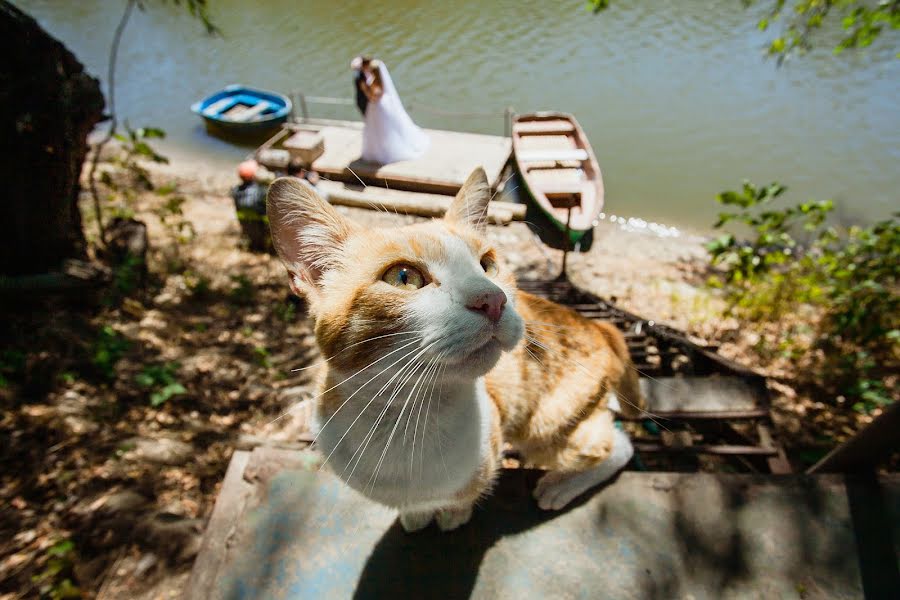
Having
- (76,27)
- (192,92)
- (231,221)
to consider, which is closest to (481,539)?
(231,221)

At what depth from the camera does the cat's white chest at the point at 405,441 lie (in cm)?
171

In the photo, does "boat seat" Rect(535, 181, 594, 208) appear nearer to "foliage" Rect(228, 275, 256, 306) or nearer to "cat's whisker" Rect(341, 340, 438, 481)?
"foliage" Rect(228, 275, 256, 306)

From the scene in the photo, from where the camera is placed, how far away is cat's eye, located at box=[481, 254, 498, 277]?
1.83 meters

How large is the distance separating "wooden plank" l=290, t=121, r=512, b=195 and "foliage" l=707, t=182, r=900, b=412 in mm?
3719

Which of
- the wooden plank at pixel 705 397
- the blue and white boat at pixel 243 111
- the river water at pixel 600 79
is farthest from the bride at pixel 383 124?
the wooden plank at pixel 705 397

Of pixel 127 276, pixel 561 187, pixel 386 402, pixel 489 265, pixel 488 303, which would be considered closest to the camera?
pixel 488 303

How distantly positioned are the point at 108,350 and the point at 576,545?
3.98m

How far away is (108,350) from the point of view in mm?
4109

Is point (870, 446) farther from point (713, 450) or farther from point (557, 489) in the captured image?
point (557, 489)

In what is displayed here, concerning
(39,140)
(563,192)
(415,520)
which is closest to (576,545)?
(415,520)

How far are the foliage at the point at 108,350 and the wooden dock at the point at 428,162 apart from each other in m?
3.83

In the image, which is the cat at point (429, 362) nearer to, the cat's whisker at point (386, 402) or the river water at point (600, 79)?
the cat's whisker at point (386, 402)

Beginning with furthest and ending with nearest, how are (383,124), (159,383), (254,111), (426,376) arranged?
1. (254,111)
2. (383,124)
3. (159,383)
4. (426,376)

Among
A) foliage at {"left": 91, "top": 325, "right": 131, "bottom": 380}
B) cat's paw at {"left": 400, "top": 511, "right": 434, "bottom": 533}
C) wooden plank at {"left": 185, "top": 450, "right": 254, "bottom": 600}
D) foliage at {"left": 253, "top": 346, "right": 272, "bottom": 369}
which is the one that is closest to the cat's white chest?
cat's paw at {"left": 400, "top": 511, "right": 434, "bottom": 533}
